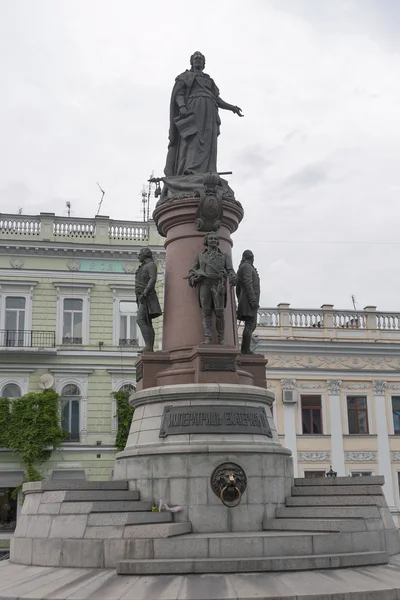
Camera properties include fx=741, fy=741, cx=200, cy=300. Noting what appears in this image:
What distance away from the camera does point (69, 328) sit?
31797 mm

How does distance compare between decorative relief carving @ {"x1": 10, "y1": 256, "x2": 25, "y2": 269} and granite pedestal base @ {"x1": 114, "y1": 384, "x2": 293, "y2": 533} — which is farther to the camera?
decorative relief carving @ {"x1": 10, "y1": 256, "x2": 25, "y2": 269}

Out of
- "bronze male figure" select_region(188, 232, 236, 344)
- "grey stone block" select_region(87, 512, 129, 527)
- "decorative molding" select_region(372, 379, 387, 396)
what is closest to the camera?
"grey stone block" select_region(87, 512, 129, 527)

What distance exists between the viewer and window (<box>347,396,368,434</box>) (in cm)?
3344

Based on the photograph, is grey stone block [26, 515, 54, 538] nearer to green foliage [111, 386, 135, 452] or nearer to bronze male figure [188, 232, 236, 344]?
bronze male figure [188, 232, 236, 344]

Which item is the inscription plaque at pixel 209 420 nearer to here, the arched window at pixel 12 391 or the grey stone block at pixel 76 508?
the grey stone block at pixel 76 508

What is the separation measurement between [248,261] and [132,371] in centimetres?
1869

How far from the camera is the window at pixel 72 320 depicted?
3164 centimetres

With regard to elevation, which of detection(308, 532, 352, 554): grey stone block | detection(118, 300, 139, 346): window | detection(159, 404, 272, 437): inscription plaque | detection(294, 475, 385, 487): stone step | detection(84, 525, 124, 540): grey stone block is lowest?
detection(308, 532, 352, 554): grey stone block

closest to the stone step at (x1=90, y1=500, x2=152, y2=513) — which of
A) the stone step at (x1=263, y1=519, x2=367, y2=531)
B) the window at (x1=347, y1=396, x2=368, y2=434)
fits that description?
the stone step at (x1=263, y1=519, x2=367, y2=531)

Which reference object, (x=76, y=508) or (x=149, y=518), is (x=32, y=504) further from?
(x=149, y=518)

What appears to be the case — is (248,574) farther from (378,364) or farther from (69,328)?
(378,364)

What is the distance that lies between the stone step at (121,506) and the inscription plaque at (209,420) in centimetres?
116

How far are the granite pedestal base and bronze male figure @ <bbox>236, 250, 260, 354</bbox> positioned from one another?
1866 mm

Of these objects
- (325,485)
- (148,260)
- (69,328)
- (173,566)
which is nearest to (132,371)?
(69,328)
